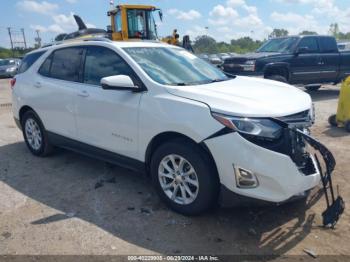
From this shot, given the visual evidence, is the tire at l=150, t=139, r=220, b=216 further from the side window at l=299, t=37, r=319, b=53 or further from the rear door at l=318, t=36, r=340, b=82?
the rear door at l=318, t=36, r=340, b=82

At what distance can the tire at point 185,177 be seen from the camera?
11.3 feet

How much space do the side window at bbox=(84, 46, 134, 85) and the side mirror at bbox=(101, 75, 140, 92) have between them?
0.74 ft

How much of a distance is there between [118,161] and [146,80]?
109cm

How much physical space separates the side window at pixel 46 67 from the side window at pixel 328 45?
9539mm

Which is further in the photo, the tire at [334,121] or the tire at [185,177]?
the tire at [334,121]

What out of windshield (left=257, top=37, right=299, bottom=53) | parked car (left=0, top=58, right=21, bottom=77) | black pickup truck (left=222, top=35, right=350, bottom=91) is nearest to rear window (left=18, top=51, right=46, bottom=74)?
black pickup truck (left=222, top=35, right=350, bottom=91)

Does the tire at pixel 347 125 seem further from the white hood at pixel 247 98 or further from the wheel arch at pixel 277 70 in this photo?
the wheel arch at pixel 277 70

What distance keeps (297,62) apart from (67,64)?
811 cm

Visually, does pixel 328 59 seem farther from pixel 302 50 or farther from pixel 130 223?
pixel 130 223

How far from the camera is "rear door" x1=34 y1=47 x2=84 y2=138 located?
4879 millimetres

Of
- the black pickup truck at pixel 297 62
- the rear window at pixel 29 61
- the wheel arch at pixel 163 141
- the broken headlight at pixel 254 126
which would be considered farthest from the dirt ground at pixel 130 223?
the black pickup truck at pixel 297 62

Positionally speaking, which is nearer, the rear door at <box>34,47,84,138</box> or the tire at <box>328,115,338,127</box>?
the rear door at <box>34,47,84,138</box>

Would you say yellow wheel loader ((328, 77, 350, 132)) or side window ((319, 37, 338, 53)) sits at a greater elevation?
side window ((319, 37, 338, 53))

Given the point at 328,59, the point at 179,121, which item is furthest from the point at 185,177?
the point at 328,59
